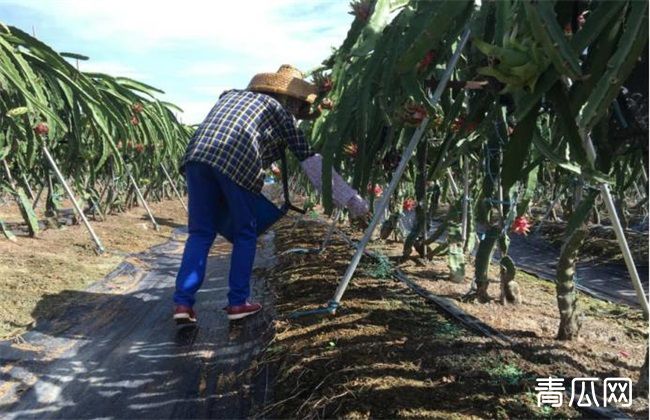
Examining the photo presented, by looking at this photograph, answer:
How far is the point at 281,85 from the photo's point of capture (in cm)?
264

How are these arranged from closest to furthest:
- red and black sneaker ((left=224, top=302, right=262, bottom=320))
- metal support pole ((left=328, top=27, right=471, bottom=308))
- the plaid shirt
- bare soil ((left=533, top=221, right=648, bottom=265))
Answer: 1. metal support pole ((left=328, top=27, right=471, bottom=308))
2. the plaid shirt
3. red and black sneaker ((left=224, top=302, right=262, bottom=320))
4. bare soil ((left=533, top=221, right=648, bottom=265))

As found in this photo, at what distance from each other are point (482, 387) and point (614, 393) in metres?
0.39

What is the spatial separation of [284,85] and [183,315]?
120cm

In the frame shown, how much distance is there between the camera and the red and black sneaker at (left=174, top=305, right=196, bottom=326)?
2459 mm

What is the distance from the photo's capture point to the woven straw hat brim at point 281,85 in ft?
8.64

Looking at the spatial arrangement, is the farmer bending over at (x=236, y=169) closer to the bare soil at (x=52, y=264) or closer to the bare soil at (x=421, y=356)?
the bare soil at (x=421, y=356)

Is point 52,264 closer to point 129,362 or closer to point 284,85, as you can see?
point 129,362

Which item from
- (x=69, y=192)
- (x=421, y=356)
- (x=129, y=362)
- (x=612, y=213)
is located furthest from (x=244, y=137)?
(x=69, y=192)

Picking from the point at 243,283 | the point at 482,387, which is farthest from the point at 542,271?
the point at 482,387

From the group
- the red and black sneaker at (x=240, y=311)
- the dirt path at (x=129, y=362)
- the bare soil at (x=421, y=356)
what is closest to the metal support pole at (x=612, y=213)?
the bare soil at (x=421, y=356)

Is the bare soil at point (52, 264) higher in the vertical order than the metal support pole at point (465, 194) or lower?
lower

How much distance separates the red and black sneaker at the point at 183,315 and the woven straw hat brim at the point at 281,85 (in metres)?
1.11

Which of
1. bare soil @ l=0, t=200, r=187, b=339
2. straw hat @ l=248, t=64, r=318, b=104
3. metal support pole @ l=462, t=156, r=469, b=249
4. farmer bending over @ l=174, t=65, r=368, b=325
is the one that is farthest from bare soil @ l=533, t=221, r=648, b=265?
bare soil @ l=0, t=200, r=187, b=339

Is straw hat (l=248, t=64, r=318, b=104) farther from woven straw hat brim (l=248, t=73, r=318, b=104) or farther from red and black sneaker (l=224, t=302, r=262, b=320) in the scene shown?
red and black sneaker (l=224, t=302, r=262, b=320)
